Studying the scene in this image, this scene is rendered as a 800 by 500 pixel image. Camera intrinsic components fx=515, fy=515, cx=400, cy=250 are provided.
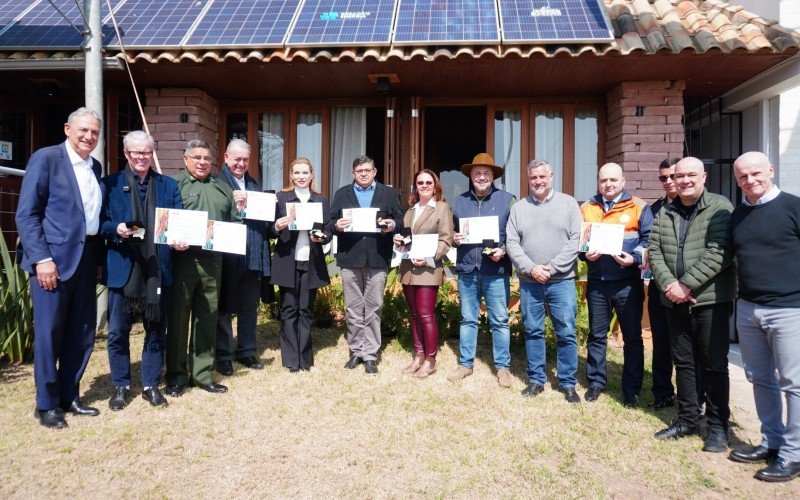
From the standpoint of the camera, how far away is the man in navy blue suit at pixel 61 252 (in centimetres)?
344

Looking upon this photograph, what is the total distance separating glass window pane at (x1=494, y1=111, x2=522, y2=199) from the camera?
734 cm

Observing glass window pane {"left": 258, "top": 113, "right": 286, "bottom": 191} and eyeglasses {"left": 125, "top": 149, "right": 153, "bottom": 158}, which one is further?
glass window pane {"left": 258, "top": 113, "right": 286, "bottom": 191}

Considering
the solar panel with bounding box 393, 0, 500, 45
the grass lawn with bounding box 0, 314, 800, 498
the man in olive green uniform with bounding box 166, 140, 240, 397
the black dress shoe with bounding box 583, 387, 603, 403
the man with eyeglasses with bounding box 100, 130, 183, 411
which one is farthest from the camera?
the solar panel with bounding box 393, 0, 500, 45

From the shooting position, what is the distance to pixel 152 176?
3.99 meters

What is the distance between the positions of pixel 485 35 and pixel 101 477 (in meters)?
5.38

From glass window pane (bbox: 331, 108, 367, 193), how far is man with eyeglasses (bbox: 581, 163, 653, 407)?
4.16 metres

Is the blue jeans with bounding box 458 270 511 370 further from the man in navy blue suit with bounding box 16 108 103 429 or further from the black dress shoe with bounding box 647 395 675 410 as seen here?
the man in navy blue suit with bounding box 16 108 103 429

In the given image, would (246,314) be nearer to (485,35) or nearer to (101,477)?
(101,477)

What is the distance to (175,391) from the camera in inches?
167

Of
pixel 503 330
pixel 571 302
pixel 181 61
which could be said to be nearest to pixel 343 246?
pixel 503 330

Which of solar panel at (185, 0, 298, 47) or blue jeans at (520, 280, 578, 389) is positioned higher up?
solar panel at (185, 0, 298, 47)

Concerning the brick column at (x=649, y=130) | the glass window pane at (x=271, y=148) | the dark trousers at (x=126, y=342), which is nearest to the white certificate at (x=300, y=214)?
the dark trousers at (x=126, y=342)

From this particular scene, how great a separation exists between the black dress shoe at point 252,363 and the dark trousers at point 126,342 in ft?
3.34

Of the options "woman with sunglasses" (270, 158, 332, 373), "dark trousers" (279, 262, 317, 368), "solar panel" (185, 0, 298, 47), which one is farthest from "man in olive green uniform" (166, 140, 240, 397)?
"solar panel" (185, 0, 298, 47)
